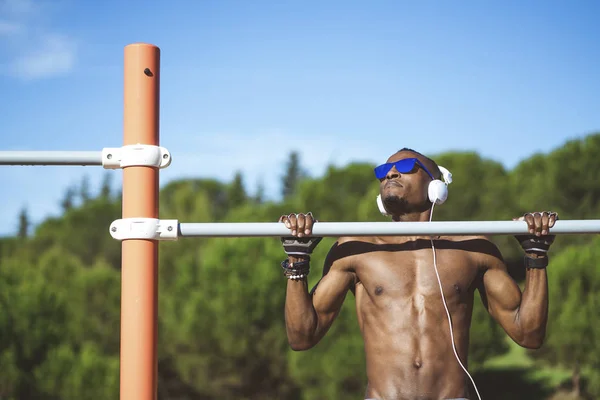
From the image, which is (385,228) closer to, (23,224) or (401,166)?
(401,166)

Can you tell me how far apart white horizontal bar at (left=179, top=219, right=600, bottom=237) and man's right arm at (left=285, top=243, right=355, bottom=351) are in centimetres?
46

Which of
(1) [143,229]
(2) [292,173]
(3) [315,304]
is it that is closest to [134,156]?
(1) [143,229]

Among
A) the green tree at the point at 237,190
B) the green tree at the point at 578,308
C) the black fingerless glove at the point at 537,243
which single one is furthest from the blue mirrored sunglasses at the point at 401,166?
the green tree at the point at 237,190

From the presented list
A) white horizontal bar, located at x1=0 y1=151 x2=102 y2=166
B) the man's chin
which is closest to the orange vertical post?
white horizontal bar, located at x1=0 y1=151 x2=102 y2=166

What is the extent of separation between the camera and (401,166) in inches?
156

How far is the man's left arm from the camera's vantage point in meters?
3.51

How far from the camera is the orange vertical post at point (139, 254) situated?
3.04 m

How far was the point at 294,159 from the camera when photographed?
69375 millimetres

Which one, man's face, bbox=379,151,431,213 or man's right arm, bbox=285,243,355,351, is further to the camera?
man's face, bbox=379,151,431,213

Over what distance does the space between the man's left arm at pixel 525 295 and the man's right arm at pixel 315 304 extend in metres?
0.65

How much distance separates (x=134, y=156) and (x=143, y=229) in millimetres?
274

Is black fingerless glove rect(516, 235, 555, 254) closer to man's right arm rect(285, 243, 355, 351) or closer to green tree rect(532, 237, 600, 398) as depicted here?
man's right arm rect(285, 243, 355, 351)

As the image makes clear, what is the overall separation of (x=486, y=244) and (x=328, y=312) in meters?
0.80

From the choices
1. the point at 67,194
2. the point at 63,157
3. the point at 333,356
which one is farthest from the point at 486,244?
the point at 67,194
